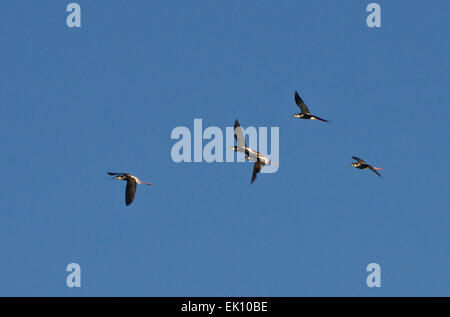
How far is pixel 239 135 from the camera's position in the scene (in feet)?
178

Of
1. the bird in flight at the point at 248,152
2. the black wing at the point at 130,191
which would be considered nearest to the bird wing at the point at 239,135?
the bird in flight at the point at 248,152

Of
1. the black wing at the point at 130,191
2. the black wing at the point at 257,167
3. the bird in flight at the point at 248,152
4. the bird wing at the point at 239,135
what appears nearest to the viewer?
the black wing at the point at 257,167

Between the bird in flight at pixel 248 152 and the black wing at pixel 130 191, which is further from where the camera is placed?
the black wing at pixel 130 191

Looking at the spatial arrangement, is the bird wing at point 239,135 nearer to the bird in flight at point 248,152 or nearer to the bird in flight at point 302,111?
the bird in flight at point 248,152

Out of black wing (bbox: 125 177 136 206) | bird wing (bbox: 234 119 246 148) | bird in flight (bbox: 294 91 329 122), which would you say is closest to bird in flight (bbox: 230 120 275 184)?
bird wing (bbox: 234 119 246 148)

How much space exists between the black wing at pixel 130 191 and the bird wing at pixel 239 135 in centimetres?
590

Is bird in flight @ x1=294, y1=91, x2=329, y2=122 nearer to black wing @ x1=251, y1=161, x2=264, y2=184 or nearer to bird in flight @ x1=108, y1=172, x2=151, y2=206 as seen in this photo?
black wing @ x1=251, y1=161, x2=264, y2=184

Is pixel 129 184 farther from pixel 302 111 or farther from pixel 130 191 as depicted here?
pixel 302 111

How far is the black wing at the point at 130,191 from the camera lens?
176 feet

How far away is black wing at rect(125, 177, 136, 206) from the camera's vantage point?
5368cm
